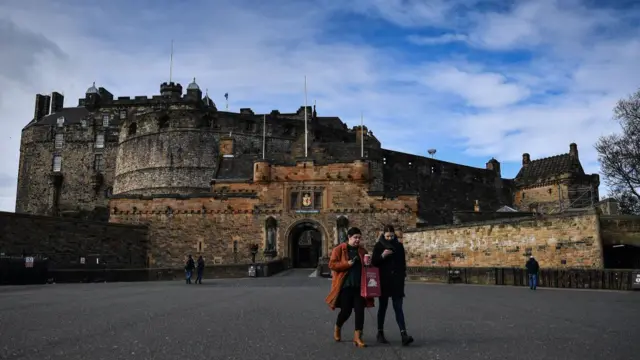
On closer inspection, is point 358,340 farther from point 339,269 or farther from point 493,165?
point 493,165

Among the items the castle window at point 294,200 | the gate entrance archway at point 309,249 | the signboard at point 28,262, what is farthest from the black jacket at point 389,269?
the gate entrance archway at point 309,249

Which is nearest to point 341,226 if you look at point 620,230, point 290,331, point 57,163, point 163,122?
point 620,230

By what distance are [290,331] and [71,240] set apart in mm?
24335

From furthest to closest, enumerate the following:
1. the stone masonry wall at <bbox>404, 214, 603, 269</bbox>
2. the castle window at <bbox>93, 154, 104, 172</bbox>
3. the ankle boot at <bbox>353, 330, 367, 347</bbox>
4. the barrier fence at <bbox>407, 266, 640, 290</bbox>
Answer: the castle window at <bbox>93, 154, 104, 172</bbox> → the stone masonry wall at <bbox>404, 214, 603, 269</bbox> → the barrier fence at <bbox>407, 266, 640, 290</bbox> → the ankle boot at <bbox>353, 330, 367, 347</bbox>

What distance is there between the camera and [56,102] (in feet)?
216

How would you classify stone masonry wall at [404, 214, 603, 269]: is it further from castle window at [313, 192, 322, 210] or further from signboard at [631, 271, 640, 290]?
castle window at [313, 192, 322, 210]

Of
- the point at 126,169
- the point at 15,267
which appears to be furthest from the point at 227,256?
the point at 126,169

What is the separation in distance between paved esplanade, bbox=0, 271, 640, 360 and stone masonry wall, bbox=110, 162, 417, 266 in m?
22.1

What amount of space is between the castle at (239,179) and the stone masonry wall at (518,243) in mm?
5777

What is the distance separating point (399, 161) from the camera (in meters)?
53.0

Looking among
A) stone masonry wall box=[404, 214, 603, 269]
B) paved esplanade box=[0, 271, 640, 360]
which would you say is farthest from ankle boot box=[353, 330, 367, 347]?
stone masonry wall box=[404, 214, 603, 269]

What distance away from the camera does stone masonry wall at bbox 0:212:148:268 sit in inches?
986

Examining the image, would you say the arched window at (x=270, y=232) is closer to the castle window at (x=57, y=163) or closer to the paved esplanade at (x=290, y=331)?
the paved esplanade at (x=290, y=331)

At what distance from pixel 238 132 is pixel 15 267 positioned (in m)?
31.0
